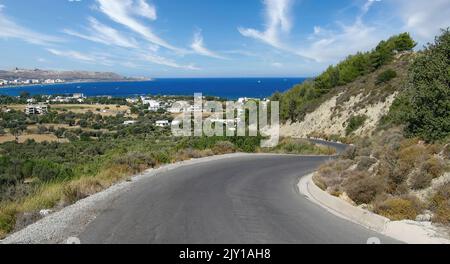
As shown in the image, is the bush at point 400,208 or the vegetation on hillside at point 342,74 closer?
the bush at point 400,208

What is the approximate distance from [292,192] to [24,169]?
1570 cm

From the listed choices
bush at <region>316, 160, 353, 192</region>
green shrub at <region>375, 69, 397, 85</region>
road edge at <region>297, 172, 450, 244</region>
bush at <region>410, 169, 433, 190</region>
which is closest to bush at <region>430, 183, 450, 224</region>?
road edge at <region>297, 172, 450, 244</region>

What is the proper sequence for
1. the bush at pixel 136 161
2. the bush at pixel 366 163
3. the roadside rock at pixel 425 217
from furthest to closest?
the bush at pixel 136 161
the bush at pixel 366 163
the roadside rock at pixel 425 217

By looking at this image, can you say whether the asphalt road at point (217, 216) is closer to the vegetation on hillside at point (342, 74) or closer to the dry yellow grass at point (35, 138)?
the dry yellow grass at point (35, 138)

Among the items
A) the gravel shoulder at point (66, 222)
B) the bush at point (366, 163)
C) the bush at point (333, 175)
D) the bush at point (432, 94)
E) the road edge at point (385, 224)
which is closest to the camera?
the road edge at point (385, 224)

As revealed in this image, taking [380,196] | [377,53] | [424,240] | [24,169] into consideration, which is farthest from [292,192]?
[377,53]

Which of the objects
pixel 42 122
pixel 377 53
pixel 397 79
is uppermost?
pixel 377 53

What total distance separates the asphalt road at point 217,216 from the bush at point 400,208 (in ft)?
3.59

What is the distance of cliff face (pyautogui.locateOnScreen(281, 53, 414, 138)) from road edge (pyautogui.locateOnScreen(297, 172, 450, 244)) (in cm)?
3620

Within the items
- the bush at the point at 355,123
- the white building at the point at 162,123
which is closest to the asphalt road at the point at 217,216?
the bush at the point at 355,123

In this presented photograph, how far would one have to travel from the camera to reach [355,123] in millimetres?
51062

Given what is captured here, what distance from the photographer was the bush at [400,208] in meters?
9.97

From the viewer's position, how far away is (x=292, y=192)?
599 inches
